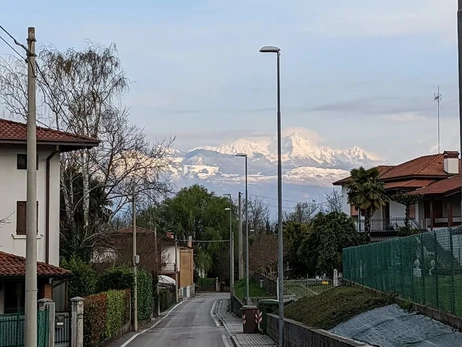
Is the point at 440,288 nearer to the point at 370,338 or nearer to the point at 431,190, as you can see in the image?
the point at 370,338

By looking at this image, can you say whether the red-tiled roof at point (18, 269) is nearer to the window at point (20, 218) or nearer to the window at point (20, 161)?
the window at point (20, 218)

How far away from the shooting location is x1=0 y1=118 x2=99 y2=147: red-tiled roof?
3472 cm

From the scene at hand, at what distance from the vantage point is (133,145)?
154 feet

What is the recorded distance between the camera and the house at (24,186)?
116 feet

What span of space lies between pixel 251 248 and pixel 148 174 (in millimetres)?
47313

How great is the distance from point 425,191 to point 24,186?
30759mm

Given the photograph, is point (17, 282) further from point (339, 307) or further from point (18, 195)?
point (339, 307)

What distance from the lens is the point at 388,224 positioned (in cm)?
6238

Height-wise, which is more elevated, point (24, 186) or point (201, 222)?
point (24, 186)

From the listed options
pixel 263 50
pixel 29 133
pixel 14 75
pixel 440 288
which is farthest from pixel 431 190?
pixel 29 133

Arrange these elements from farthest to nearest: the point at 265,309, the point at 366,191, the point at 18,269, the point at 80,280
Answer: the point at 366,191 → the point at 265,309 → the point at 80,280 → the point at 18,269

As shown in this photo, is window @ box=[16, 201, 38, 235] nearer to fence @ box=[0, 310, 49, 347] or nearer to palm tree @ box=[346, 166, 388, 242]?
fence @ box=[0, 310, 49, 347]

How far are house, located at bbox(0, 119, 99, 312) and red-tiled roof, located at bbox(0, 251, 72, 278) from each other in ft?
15.5

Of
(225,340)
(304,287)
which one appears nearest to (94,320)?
(225,340)
